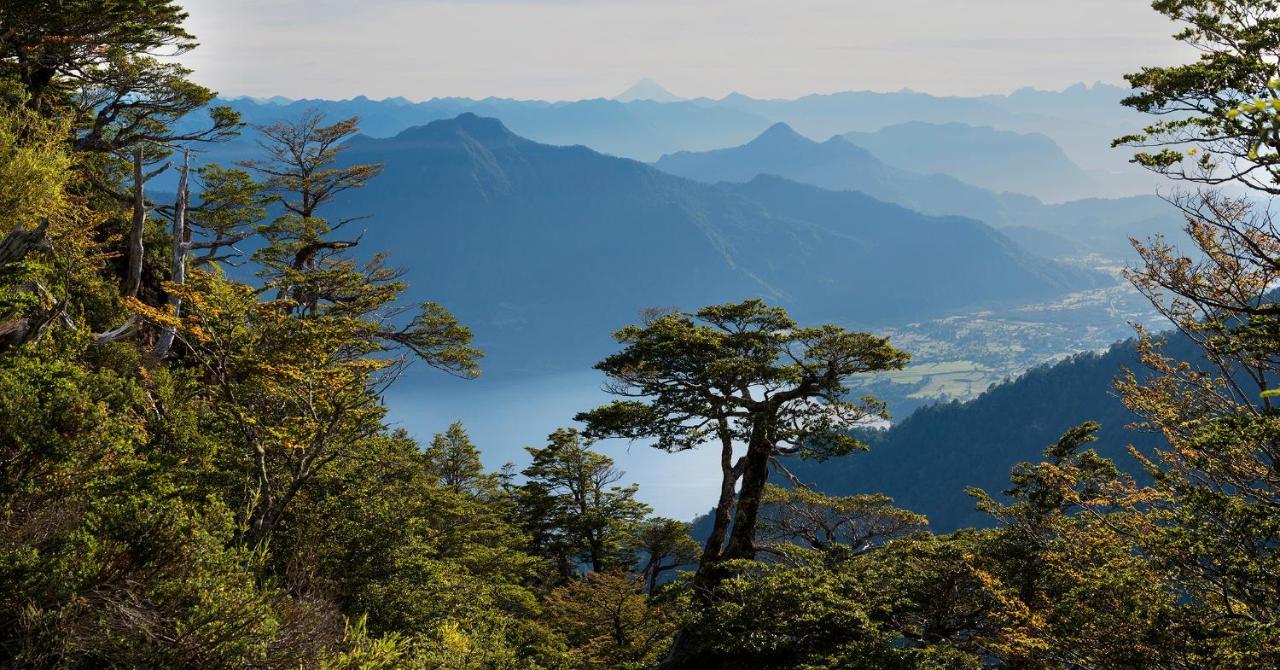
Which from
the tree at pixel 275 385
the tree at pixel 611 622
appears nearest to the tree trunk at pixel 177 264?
the tree at pixel 275 385

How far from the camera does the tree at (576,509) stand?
116ft

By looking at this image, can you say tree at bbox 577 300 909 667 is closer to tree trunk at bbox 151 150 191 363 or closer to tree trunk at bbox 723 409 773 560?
tree trunk at bbox 723 409 773 560

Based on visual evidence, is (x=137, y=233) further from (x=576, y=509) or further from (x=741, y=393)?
(x=576, y=509)

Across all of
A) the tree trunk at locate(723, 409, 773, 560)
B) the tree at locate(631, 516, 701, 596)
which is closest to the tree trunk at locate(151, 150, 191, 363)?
the tree trunk at locate(723, 409, 773, 560)

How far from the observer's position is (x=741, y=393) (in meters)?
20.3

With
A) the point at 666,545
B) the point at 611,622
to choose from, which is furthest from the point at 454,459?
the point at 611,622

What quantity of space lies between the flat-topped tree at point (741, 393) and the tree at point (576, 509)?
15.3 meters

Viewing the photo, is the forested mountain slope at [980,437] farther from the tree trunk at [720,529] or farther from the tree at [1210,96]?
the tree at [1210,96]

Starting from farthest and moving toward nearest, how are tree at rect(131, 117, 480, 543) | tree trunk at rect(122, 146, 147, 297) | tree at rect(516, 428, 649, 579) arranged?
tree at rect(516, 428, 649, 579)
tree trunk at rect(122, 146, 147, 297)
tree at rect(131, 117, 480, 543)

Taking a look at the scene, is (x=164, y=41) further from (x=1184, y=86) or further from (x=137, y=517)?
(x=1184, y=86)

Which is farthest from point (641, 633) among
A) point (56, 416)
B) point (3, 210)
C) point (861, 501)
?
point (3, 210)

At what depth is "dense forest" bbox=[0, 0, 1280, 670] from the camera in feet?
31.2

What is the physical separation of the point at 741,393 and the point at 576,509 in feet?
62.3

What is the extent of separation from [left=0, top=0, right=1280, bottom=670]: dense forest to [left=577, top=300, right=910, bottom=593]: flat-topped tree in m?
0.10
